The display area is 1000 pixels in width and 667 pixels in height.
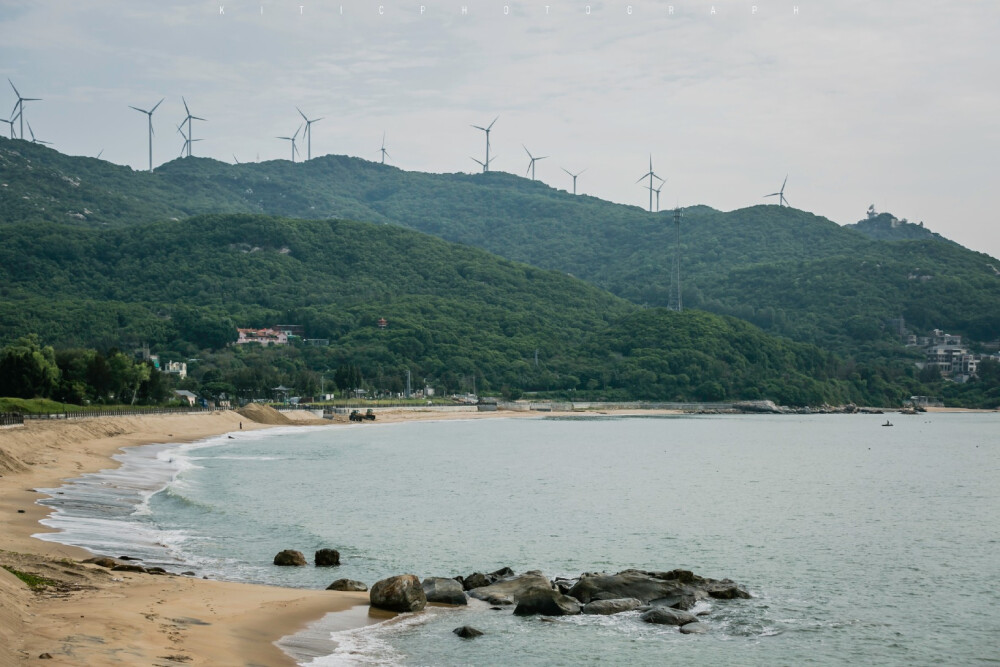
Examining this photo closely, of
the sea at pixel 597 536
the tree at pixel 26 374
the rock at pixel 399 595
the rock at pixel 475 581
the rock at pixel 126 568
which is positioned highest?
the tree at pixel 26 374

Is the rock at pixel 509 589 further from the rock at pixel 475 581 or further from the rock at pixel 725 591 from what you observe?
the rock at pixel 725 591

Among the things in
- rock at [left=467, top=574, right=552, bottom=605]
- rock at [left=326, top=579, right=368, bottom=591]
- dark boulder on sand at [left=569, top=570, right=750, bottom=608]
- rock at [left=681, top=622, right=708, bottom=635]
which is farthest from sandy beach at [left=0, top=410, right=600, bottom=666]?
rock at [left=681, top=622, right=708, bottom=635]

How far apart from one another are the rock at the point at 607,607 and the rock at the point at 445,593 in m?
3.22

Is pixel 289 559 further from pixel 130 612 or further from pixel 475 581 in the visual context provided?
pixel 130 612

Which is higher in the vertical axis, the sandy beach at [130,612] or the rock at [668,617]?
the sandy beach at [130,612]

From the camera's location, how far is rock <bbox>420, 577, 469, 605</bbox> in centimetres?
2584

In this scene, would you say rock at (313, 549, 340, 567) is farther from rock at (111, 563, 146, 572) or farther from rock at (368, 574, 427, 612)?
rock at (111, 563, 146, 572)

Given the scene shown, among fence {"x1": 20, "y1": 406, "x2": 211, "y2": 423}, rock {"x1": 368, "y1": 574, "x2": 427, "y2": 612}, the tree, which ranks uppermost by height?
the tree

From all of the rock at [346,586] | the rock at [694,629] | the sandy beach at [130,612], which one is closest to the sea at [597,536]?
the rock at [694,629]

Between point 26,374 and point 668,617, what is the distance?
265 ft

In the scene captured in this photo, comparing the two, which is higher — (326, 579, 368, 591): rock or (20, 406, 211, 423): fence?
(20, 406, 211, 423): fence

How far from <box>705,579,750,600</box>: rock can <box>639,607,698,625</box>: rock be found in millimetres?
2665

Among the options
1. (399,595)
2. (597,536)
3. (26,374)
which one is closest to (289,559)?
(399,595)

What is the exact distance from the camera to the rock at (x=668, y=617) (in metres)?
24.4
